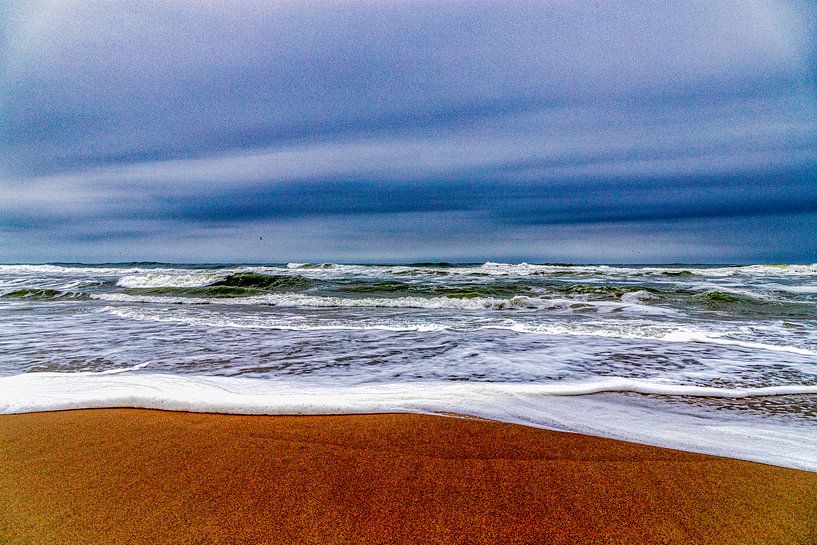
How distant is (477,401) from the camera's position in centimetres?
350

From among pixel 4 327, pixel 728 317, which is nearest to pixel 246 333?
pixel 4 327

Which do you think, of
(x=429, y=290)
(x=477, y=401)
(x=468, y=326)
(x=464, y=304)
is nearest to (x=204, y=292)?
(x=429, y=290)

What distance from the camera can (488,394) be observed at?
3.70 metres

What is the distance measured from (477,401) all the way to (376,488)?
1561 mm

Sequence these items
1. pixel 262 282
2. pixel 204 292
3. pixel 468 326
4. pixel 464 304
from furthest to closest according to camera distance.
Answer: pixel 262 282 → pixel 204 292 → pixel 464 304 → pixel 468 326

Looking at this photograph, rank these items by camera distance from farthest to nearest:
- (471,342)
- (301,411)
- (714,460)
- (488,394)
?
(471,342), (488,394), (301,411), (714,460)

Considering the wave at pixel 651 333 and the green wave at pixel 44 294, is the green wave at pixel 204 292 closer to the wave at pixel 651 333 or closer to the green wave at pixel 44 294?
the green wave at pixel 44 294

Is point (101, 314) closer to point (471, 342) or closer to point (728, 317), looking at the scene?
point (471, 342)

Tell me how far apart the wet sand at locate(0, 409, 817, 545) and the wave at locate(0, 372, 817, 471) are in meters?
0.29

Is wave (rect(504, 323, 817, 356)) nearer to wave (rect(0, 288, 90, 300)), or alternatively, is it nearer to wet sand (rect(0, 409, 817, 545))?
wet sand (rect(0, 409, 817, 545))

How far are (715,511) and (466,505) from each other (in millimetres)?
981

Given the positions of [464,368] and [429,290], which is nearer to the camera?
[464,368]

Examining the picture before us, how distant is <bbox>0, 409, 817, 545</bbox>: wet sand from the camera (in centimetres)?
176

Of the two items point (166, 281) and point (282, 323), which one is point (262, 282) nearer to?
point (166, 281)
